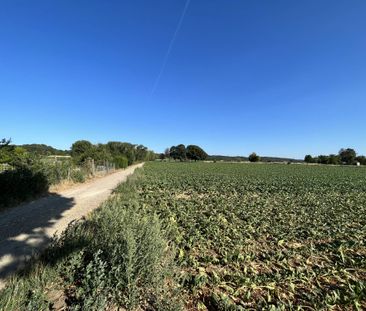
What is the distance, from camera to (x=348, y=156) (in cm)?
11925

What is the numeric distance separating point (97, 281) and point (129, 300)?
50cm

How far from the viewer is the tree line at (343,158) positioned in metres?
114

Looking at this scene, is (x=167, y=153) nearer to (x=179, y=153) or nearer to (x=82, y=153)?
(x=179, y=153)

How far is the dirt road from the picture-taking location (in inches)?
202

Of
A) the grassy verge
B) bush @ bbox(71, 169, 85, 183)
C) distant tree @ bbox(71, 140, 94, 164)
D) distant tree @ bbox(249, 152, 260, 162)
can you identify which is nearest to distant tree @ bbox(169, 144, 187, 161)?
distant tree @ bbox(249, 152, 260, 162)

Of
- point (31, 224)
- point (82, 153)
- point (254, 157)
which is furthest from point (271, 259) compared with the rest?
point (254, 157)

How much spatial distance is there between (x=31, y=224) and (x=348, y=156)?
137m

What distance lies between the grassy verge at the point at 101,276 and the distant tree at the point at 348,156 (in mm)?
134691

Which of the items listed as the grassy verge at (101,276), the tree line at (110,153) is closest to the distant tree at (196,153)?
the tree line at (110,153)

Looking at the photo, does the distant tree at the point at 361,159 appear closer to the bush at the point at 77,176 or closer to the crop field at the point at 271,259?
the crop field at the point at 271,259

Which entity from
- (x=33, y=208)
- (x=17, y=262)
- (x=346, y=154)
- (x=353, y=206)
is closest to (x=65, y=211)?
(x=33, y=208)

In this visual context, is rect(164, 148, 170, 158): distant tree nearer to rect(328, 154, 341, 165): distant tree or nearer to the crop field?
rect(328, 154, 341, 165): distant tree

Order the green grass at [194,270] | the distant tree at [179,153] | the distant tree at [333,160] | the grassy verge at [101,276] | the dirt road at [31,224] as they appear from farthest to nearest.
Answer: the distant tree at [179,153] → the distant tree at [333,160] → the dirt road at [31,224] → the green grass at [194,270] → the grassy verge at [101,276]

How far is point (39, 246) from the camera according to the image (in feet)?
18.7
